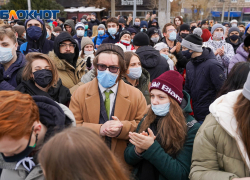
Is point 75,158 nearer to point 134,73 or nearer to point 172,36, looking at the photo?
point 134,73

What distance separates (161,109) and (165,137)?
27cm

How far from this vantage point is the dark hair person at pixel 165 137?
2127 millimetres

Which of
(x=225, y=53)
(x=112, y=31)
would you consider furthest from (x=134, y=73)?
(x=112, y=31)

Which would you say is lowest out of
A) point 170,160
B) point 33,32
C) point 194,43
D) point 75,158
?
point 170,160

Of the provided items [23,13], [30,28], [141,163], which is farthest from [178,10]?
[141,163]

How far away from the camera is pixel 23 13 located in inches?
754

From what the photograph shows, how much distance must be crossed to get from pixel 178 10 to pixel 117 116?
34.3 m

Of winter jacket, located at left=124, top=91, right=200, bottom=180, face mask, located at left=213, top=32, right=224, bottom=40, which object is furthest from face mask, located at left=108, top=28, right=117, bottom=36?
winter jacket, located at left=124, top=91, right=200, bottom=180

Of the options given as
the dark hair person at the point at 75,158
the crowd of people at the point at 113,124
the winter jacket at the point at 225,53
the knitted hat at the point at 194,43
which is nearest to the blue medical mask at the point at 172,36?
the winter jacket at the point at 225,53

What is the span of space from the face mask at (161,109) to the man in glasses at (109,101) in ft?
1.35

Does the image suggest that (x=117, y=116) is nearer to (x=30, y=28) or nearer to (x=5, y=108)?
(x=5, y=108)

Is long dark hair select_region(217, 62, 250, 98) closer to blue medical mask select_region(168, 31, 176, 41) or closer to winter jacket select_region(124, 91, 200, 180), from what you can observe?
winter jacket select_region(124, 91, 200, 180)

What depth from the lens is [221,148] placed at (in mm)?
1775

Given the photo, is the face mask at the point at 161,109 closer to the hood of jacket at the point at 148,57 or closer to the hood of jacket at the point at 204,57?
the hood of jacket at the point at 148,57
